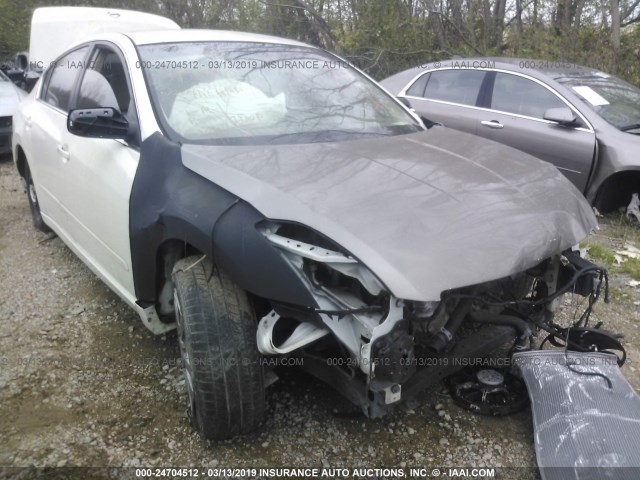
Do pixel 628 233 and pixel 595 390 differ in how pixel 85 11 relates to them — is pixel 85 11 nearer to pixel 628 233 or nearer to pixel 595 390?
pixel 628 233

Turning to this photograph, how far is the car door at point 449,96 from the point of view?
5.73 meters

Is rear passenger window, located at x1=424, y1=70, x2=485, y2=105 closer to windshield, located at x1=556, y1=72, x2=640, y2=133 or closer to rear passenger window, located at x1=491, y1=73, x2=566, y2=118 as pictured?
rear passenger window, located at x1=491, y1=73, x2=566, y2=118

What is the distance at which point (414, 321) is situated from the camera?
1.93m

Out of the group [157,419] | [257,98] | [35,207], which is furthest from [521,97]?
[35,207]

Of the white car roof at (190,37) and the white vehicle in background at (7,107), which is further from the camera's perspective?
the white vehicle in background at (7,107)

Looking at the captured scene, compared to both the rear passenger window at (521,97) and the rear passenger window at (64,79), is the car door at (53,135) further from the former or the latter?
the rear passenger window at (521,97)

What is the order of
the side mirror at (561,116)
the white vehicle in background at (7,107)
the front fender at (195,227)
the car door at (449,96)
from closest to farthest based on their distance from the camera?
the front fender at (195,227), the side mirror at (561,116), the car door at (449,96), the white vehicle in background at (7,107)

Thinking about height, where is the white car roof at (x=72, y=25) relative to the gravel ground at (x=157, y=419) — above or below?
above

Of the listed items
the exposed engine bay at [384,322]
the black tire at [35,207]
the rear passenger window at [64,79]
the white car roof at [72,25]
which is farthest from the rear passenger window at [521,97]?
the black tire at [35,207]

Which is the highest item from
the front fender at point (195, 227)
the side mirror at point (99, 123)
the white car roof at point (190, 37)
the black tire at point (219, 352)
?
the white car roof at point (190, 37)

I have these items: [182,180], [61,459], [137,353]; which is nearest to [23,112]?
[137,353]

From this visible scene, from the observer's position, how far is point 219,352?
6.98ft

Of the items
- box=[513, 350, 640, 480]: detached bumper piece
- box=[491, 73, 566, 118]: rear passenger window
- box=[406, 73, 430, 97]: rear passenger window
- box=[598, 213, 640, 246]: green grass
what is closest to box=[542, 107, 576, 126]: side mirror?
box=[491, 73, 566, 118]: rear passenger window

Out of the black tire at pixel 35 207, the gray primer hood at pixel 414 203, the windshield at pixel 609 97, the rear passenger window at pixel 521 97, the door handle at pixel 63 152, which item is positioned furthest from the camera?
the rear passenger window at pixel 521 97
